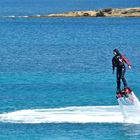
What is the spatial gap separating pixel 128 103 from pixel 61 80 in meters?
16.6

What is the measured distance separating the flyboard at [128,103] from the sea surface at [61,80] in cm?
130

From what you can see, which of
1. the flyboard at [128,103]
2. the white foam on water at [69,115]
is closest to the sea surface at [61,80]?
the white foam on water at [69,115]

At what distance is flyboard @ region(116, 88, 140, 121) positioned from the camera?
4088cm

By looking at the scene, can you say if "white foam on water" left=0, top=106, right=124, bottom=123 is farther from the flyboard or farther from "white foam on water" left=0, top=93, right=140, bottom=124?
the flyboard

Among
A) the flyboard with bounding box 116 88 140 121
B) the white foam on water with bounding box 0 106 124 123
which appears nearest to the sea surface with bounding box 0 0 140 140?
the white foam on water with bounding box 0 106 124 123

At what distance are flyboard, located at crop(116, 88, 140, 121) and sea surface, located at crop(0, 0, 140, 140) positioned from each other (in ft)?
4.28

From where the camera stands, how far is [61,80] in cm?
5881

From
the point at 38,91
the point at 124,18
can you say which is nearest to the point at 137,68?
the point at 38,91

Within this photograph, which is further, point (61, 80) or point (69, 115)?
point (61, 80)

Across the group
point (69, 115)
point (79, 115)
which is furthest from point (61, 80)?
point (79, 115)

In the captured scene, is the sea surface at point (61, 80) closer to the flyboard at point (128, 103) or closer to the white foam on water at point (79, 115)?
the white foam on water at point (79, 115)

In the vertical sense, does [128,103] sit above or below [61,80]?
above

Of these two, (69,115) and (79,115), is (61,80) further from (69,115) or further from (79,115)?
(79,115)

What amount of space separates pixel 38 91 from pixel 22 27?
92290 mm
